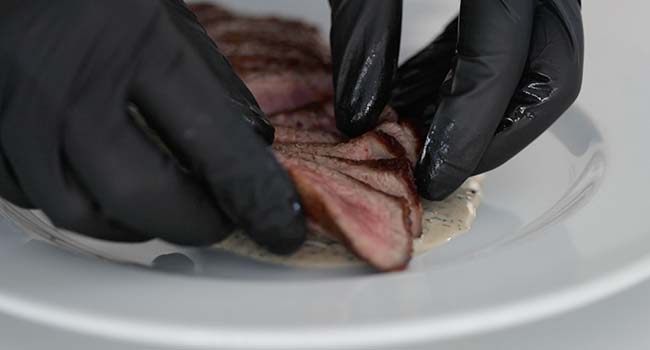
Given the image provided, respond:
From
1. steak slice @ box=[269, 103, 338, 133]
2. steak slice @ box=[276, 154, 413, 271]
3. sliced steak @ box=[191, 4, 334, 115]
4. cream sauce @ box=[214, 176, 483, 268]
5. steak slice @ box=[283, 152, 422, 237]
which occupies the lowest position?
sliced steak @ box=[191, 4, 334, 115]

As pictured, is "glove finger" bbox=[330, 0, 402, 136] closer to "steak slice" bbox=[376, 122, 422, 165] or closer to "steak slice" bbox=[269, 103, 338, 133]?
"steak slice" bbox=[376, 122, 422, 165]

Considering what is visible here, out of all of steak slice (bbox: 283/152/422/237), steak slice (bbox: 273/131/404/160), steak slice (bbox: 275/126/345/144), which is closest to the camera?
steak slice (bbox: 283/152/422/237)

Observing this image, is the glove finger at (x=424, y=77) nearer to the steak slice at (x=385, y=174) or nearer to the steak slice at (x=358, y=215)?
the steak slice at (x=385, y=174)

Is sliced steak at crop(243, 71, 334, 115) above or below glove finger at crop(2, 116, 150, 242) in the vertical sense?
below

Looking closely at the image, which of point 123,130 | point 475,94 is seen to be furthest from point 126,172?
point 475,94

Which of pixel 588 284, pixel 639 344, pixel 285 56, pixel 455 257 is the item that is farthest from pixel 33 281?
pixel 285 56

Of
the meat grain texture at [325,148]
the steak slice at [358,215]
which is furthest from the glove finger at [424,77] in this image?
the steak slice at [358,215]

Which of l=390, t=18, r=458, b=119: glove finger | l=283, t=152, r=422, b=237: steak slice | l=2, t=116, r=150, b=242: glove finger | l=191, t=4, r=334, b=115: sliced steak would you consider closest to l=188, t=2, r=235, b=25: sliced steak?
l=191, t=4, r=334, b=115: sliced steak

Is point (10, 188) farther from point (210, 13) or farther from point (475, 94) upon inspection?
point (210, 13)
